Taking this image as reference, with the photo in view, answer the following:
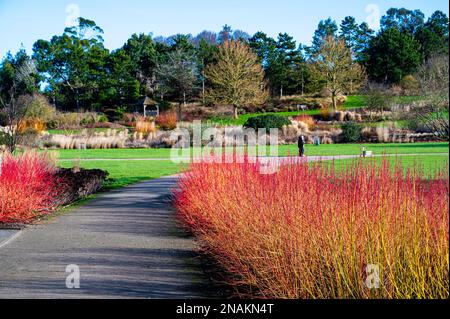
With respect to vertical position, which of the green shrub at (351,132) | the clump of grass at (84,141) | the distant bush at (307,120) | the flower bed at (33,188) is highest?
the distant bush at (307,120)

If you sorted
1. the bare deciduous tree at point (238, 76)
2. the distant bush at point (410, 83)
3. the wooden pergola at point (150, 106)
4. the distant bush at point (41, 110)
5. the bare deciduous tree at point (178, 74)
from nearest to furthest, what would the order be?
the distant bush at point (410, 83), the distant bush at point (41, 110), the bare deciduous tree at point (238, 76), the wooden pergola at point (150, 106), the bare deciduous tree at point (178, 74)

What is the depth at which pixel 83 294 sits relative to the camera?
18.0 ft

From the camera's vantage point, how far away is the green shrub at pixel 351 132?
119 ft

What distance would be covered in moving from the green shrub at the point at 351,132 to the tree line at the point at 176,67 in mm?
3743

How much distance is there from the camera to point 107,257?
23.8 ft

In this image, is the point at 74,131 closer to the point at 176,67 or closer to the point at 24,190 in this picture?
the point at 176,67

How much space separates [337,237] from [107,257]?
3.69 meters

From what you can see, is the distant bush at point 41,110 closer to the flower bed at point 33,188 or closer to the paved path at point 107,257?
the flower bed at point 33,188

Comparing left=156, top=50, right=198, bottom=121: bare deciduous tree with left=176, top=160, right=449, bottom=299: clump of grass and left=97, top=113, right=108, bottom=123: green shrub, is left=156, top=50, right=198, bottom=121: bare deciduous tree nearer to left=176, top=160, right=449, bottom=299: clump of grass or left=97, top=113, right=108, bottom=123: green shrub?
left=97, top=113, right=108, bottom=123: green shrub

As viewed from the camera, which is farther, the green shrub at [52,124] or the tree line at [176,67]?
the green shrub at [52,124]

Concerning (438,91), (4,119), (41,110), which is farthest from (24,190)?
(41,110)

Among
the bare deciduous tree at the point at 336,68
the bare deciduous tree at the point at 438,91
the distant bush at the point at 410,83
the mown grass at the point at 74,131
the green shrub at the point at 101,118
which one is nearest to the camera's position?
the bare deciduous tree at the point at 438,91

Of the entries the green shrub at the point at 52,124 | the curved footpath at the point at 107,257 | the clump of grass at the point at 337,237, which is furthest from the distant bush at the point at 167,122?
the clump of grass at the point at 337,237

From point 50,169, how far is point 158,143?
2188cm
